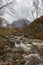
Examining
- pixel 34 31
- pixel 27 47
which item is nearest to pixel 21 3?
pixel 34 31

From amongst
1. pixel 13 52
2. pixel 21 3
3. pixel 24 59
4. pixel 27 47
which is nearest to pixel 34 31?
pixel 27 47

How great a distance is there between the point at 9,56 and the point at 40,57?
2.98ft

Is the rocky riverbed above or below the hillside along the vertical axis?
below

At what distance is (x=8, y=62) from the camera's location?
21.5ft

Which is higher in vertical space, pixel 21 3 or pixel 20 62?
pixel 21 3

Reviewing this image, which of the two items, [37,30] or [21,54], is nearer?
[21,54]

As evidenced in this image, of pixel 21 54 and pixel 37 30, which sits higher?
pixel 37 30

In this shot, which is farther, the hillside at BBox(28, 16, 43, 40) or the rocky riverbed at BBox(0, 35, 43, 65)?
the hillside at BBox(28, 16, 43, 40)

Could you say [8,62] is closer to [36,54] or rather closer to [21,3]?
[36,54]

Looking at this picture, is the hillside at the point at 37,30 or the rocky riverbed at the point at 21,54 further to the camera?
the hillside at the point at 37,30

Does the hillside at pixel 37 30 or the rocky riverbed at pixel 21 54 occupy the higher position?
the hillside at pixel 37 30

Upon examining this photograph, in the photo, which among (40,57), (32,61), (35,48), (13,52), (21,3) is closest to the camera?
(32,61)

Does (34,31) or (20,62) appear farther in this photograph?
(34,31)

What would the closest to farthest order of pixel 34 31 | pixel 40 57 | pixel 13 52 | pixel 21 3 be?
pixel 40 57 < pixel 13 52 < pixel 34 31 < pixel 21 3
